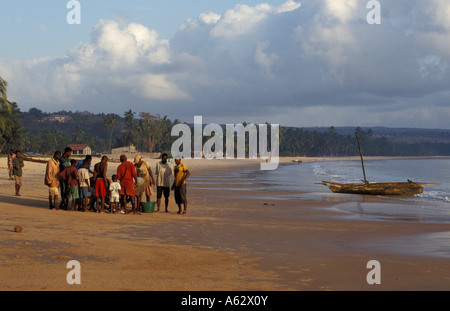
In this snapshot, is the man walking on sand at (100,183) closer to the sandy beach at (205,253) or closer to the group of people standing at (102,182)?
the group of people standing at (102,182)

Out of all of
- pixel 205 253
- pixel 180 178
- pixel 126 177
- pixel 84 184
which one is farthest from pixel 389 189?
pixel 205 253

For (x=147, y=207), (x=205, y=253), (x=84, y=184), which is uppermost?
(x=84, y=184)

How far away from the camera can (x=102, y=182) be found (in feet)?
50.5

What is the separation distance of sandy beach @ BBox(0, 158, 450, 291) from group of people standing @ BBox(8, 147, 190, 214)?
0.67m

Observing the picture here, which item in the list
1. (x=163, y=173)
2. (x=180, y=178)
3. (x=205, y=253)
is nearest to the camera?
(x=205, y=253)

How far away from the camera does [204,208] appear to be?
734 inches

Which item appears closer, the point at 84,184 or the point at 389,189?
the point at 84,184

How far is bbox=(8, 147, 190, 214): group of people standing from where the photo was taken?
1514 cm

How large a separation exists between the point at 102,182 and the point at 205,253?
263 inches

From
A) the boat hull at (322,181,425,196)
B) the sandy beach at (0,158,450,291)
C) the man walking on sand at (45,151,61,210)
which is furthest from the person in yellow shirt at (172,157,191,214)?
the boat hull at (322,181,425,196)

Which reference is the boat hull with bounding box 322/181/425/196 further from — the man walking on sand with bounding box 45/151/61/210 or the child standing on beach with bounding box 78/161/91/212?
the man walking on sand with bounding box 45/151/61/210

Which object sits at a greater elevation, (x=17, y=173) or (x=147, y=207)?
(x=17, y=173)

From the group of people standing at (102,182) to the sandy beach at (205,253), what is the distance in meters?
0.67

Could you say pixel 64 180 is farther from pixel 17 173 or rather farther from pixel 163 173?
pixel 17 173
